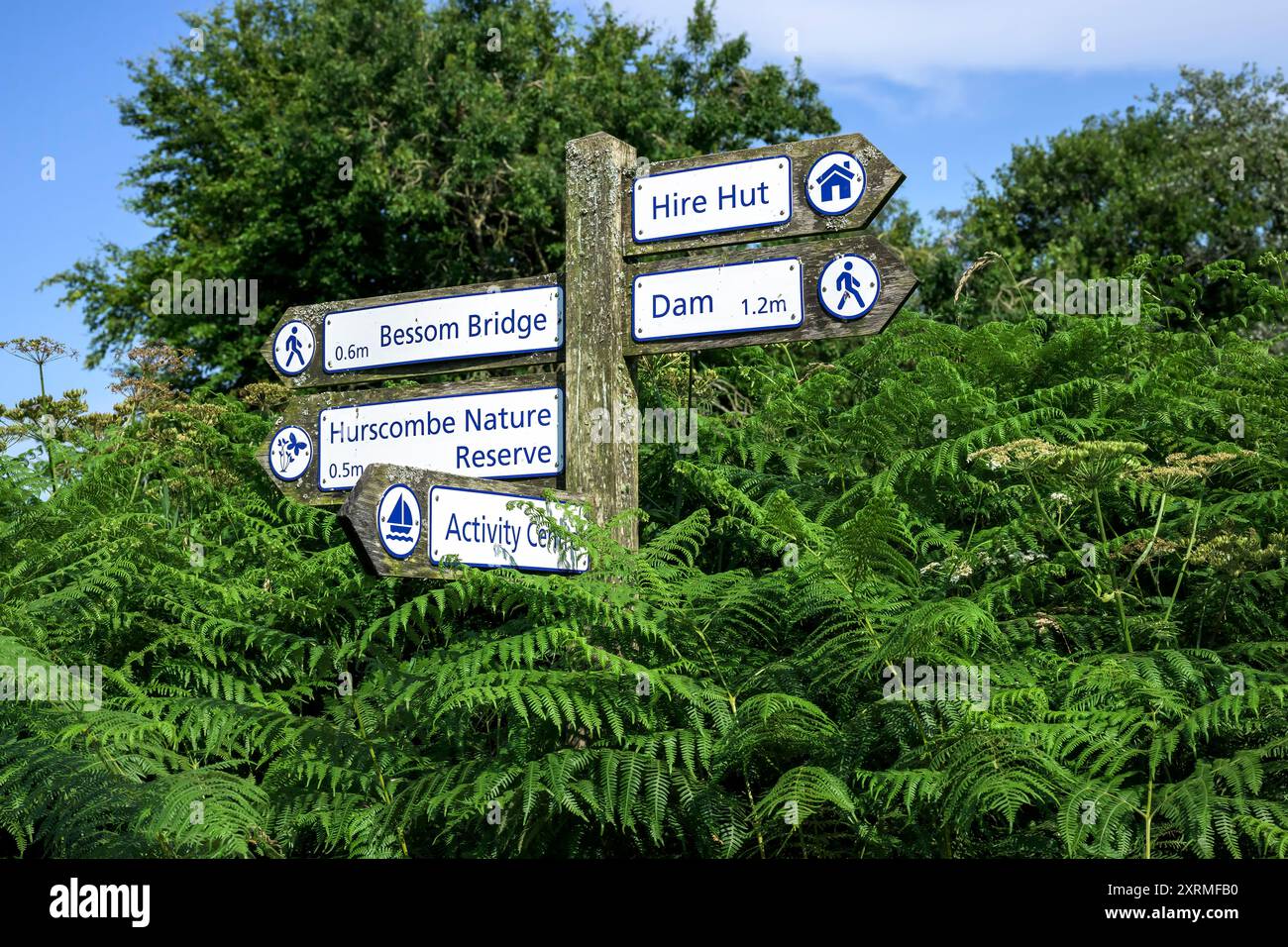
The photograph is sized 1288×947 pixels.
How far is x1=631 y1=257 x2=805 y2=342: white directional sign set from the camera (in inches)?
155

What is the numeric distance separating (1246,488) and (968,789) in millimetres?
2426

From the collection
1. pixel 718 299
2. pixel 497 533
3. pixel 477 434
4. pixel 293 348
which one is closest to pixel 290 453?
pixel 293 348

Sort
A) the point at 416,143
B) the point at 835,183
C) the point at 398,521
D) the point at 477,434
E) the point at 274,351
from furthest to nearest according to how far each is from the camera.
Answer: the point at 416,143, the point at 274,351, the point at 477,434, the point at 835,183, the point at 398,521

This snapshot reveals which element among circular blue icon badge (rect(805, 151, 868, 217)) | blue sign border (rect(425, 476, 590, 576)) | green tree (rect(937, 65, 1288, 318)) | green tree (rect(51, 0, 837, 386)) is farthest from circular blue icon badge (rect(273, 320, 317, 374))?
green tree (rect(937, 65, 1288, 318))

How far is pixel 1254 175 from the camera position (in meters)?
23.0

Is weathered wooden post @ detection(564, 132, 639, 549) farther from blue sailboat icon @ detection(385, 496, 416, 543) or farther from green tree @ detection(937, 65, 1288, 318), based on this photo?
green tree @ detection(937, 65, 1288, 318)

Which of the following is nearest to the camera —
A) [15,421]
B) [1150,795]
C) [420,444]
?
[1150,795]

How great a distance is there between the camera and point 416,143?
17.6 metres

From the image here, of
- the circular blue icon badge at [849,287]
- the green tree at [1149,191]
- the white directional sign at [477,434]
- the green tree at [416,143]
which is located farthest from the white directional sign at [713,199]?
the green tree at [1149,191]

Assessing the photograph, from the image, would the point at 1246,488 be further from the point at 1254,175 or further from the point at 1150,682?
the point at 1254,175

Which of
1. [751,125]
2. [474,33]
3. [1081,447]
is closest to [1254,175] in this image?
[751,125]

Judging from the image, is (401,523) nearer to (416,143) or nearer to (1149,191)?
(416,143)

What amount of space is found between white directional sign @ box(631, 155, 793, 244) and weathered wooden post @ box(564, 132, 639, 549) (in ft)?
0.35

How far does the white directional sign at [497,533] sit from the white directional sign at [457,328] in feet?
2.28
